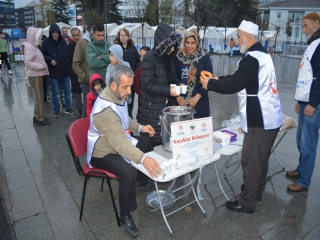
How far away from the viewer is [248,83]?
2508 mm

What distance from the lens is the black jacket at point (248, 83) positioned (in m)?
2.45

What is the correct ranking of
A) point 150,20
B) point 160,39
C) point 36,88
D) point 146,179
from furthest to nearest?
→ point 150,20
point 36,88
point 146,179
point 160,39

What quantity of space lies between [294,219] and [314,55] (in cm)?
173

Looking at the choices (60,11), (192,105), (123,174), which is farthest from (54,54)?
(60,11)

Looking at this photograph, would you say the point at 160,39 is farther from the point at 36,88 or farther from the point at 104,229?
the point at 36,88

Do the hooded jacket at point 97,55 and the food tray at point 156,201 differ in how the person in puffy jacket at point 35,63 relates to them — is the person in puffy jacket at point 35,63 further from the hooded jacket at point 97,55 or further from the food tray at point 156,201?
the food tray at point 156,201

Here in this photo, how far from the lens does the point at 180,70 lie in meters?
3.67

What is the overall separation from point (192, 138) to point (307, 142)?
1.62 metres

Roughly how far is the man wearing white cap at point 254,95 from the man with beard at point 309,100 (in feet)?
2.07

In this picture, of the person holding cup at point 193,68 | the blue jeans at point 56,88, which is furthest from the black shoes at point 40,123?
the person holding cup at point 193,68

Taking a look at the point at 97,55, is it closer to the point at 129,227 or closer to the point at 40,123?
the point at 40,123

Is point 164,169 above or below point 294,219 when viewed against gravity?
above

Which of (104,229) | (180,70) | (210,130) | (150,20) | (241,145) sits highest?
(150,20)

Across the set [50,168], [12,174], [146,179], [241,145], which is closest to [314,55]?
[241,145]
